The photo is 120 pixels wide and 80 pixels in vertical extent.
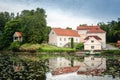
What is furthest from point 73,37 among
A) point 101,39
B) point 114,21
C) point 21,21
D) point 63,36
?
point 114,21

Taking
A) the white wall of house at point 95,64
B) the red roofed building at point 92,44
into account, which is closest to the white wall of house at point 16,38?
the red roofed building at point 92,44

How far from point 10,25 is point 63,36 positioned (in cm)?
1540

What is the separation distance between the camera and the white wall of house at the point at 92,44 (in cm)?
7119

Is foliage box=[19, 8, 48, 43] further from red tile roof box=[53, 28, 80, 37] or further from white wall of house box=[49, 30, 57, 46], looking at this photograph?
red tile roof box=[53, 28, 80, 37]

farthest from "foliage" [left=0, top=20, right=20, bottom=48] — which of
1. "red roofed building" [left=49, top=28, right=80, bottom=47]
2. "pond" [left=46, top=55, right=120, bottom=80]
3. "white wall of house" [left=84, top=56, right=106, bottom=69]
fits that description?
"pond" [left=46, top=55, right=120, bottom=80]

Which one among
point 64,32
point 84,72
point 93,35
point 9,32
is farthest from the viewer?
point 9,32

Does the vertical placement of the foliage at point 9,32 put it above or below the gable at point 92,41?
above

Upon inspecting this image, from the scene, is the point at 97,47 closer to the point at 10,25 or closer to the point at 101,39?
the point at 101,39

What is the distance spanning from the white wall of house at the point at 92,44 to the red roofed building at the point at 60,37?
1000cm

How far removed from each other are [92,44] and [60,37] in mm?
11194

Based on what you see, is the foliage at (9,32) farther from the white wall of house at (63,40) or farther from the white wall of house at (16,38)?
the white wall of house at (63,40)

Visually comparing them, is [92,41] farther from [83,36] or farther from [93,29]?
[83,36]

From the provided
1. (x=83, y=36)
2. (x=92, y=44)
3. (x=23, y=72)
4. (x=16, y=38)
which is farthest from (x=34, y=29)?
(x=23, y=72)

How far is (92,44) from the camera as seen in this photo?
71.3 m
